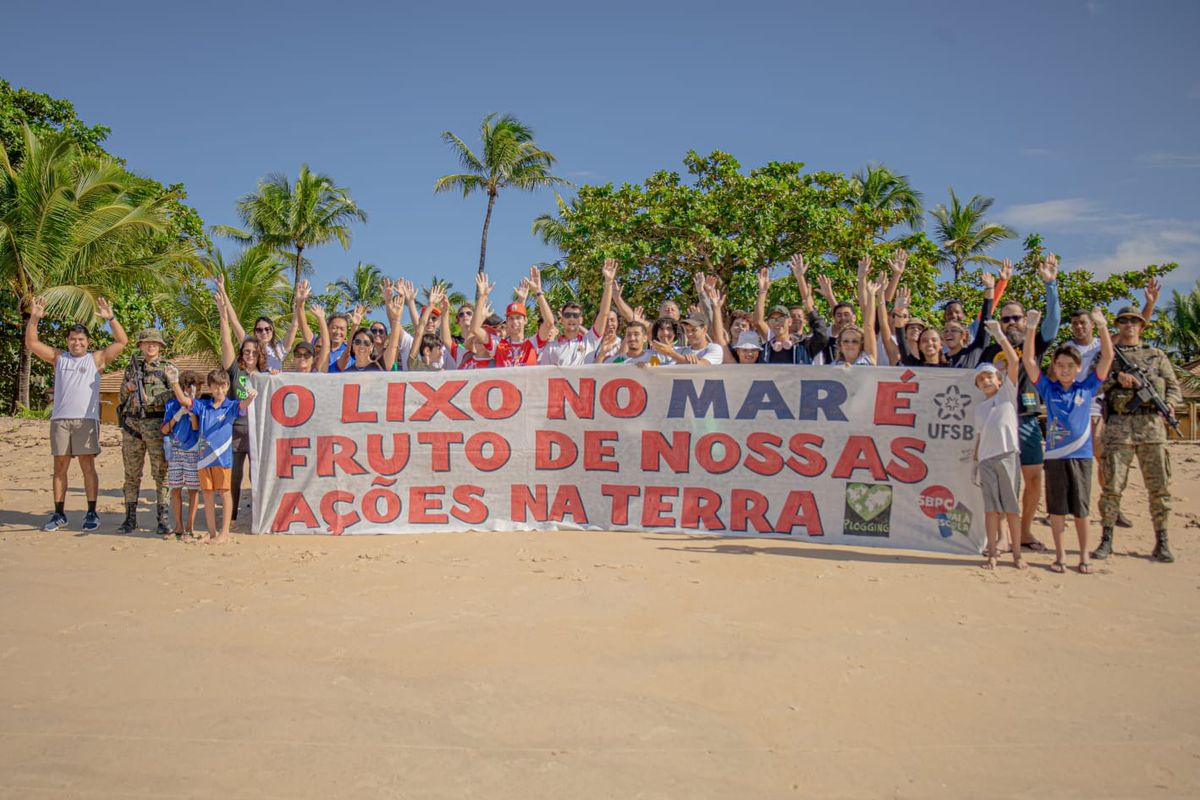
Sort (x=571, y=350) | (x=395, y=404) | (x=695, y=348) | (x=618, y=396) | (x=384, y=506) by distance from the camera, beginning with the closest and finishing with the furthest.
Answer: (x=618, y=396)
(x=384, y=506)
(x=395, y=404)
(x=695, y=348)
(x=571, y=350)

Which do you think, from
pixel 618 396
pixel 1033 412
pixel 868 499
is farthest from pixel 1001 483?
pixel 618 396

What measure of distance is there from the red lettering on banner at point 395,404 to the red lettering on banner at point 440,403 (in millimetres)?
106

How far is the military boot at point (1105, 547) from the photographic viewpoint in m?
6.39

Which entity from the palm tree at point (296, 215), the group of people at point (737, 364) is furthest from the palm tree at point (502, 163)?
the group of people at point (737, 364)

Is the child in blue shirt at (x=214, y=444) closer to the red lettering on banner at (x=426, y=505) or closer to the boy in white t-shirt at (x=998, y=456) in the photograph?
the red lettering on banner at (x=426, y=505)

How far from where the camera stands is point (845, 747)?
337 centimetres

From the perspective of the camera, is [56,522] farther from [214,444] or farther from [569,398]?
[569,398]

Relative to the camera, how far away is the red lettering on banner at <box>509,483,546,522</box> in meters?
7.21

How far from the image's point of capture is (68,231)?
1786cm

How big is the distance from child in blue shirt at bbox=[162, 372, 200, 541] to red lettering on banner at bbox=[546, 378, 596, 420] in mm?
2974

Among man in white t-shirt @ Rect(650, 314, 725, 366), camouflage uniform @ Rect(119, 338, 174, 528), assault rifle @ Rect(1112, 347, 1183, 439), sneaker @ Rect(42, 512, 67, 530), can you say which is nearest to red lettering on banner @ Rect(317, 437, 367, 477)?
camouflage uniform @ Rect(119, 338, 174, 528)

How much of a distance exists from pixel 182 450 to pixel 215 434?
34 cm

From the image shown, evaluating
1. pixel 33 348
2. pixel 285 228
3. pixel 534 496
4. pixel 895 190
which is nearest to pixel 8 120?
pixel 285 228

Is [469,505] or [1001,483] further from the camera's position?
[469,505]
